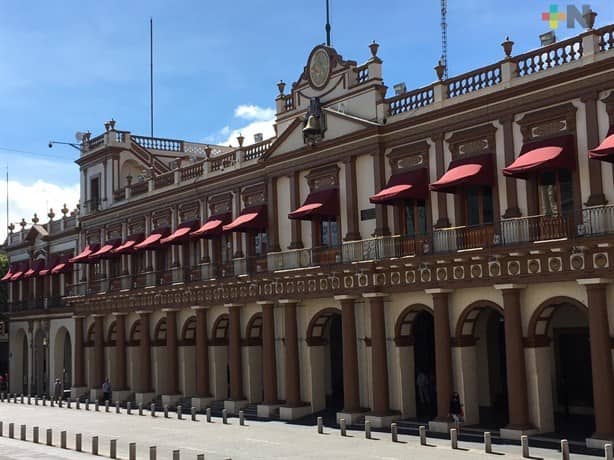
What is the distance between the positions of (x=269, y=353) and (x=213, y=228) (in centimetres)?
662

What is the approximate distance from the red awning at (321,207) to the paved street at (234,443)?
8.06 m

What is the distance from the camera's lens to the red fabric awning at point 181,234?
1660 inches

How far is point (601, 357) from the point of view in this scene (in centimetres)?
2456

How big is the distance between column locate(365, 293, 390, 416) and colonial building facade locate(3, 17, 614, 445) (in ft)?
0.24

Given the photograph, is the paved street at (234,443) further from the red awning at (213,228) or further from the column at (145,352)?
the red awning at (213,228)

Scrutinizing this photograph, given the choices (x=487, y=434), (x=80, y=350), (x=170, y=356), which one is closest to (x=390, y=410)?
(x=487, y=434)

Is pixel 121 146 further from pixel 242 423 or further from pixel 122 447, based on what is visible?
pixel 122 447

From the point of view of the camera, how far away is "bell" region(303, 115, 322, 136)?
3466 cm

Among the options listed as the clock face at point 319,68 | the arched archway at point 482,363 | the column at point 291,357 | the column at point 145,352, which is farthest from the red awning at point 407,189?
the column at point 145,352

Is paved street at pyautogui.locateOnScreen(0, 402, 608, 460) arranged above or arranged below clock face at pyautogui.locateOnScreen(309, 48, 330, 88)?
below

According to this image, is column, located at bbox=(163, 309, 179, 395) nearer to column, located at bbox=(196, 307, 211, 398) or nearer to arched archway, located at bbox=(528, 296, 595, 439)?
column, located at bbox=(196, 307, 211, 398)

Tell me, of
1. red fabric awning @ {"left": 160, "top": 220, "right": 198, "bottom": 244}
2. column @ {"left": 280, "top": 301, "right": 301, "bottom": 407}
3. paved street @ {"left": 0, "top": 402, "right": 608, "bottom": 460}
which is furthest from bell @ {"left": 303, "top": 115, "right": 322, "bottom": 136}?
paved street @ {"left": 0, "top": 402, "right": 608, "bottom": 460}

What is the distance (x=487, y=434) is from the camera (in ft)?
78.9

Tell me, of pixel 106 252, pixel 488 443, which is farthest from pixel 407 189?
pixel 106 252
